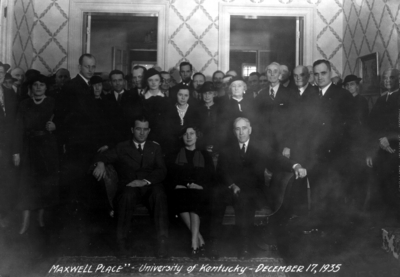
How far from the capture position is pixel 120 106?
222 cm

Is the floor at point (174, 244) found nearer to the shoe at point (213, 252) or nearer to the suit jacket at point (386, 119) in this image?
the shoe at point (213, 252)

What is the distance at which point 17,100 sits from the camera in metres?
1.81

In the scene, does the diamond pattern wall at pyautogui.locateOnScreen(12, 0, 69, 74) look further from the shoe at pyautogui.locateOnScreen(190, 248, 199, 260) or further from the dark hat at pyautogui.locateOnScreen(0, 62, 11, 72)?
the shoe at pyautogui.locateOnScreen(190, 248, 199, 260)

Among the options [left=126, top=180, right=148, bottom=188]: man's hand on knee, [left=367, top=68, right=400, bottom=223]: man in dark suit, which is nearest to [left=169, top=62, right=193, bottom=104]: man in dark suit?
[left=126, top=180, right=148, bottom=188]: man's hand on knee

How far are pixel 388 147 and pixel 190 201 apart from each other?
1083 millimetres

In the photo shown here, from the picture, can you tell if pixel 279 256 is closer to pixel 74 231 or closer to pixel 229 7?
pixel 74 231

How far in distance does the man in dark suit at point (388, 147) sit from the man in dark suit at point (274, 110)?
1.54 ft

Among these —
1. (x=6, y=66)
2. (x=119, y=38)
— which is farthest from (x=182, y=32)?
(x=6, y=66)

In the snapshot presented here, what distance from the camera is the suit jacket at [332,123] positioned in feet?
6.58

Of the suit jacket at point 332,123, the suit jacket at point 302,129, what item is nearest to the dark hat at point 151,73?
the suit jacket at point 302,129

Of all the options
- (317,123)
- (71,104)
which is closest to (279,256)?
(317,123)

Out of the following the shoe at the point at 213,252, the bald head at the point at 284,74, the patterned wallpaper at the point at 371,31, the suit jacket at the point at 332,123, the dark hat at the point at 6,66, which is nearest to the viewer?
the dark hat at the point at 6,66

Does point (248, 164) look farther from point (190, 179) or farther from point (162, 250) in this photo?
point (162, 250)

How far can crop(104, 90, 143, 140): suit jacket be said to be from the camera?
2174 millimetres
